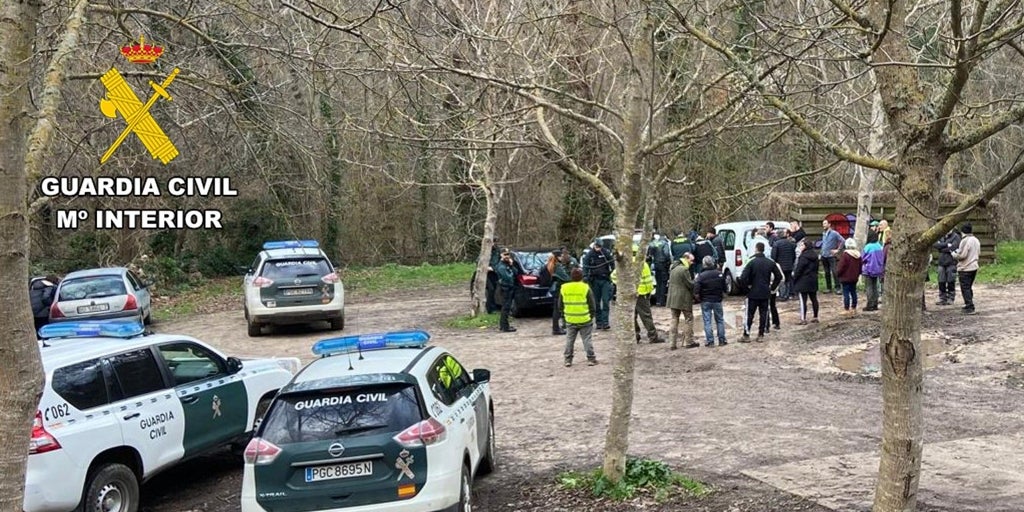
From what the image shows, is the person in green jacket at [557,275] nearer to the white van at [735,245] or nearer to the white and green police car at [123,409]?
the white van at [735,245]

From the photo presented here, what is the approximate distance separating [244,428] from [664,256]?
1252 cm

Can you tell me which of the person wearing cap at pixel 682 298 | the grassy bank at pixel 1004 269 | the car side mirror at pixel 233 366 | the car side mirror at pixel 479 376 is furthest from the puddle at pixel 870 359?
the car side mirror at pixel 233 366

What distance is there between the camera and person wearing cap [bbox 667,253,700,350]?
15.6m

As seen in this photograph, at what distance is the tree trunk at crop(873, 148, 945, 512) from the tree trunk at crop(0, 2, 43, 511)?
482 cm

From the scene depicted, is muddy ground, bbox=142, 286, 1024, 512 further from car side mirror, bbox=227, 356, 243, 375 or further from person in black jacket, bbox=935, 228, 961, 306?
car side mirror, bbox=227, 356, 243, 375

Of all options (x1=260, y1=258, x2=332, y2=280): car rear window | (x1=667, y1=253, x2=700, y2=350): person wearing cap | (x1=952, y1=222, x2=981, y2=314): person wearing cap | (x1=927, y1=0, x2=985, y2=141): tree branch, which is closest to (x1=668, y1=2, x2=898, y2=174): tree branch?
(x1=927, y1=0, x2=985, y2=141): tree branch

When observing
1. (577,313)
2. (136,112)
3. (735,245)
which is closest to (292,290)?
(577,313)

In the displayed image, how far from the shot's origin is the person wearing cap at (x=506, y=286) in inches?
743

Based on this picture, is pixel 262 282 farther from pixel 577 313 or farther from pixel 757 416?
pixel 757 416

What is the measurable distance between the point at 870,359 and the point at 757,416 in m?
3.91

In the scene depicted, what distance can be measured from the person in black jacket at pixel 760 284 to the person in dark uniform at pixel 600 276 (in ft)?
10.2

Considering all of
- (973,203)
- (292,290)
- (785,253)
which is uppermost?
(973,203)

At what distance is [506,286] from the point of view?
62.4ft

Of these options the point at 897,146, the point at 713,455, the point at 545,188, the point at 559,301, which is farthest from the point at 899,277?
the point at 545,188
